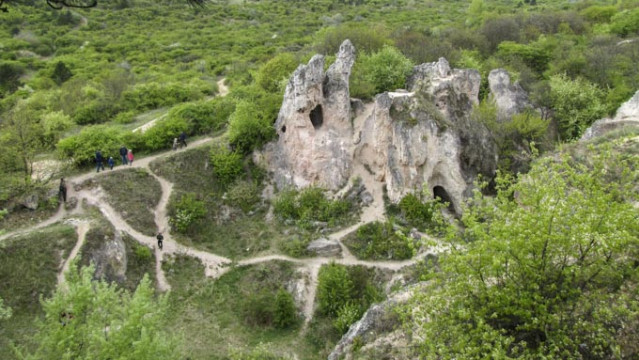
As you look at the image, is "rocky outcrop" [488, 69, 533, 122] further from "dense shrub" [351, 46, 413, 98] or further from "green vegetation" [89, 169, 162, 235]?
"green vegetation" [89, 169, 162, 235]

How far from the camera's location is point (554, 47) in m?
53.3

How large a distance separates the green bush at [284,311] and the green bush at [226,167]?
11530 mm

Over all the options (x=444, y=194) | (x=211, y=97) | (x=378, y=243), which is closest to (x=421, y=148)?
(x=444, y=194)

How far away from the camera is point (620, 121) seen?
1339 inches

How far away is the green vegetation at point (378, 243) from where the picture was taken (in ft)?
92.6

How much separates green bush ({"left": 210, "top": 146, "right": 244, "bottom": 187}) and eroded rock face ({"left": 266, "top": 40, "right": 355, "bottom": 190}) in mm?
2564

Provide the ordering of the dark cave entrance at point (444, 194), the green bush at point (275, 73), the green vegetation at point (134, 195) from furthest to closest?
1. the green bush at point (275, 73)
2. the dark cave entrance at point (444, 194)
3. the green vegetation at point (134, 195)

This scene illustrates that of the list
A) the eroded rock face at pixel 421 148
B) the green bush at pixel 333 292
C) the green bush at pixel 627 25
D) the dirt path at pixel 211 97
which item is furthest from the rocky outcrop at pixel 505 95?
the dirt path at pixel 211 97

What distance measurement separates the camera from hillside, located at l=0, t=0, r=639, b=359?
33.9 ft

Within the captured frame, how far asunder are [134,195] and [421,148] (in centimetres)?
2084

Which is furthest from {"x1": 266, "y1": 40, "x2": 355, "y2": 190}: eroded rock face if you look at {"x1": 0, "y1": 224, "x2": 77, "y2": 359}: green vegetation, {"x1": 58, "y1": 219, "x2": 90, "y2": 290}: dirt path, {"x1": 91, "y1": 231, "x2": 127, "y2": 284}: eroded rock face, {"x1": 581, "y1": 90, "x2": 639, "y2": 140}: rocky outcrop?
{"x1": 581, "y1": 90, "x2": 639, "y2": 140}: rocky outcrop

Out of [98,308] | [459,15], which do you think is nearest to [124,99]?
[98,308]

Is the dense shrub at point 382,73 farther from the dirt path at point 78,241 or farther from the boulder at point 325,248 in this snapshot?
the dirt path at point 78,241

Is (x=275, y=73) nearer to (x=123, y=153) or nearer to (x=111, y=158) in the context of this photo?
(x=123, y=153)
